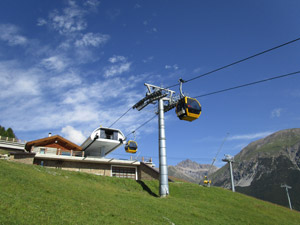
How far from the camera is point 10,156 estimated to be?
107ft

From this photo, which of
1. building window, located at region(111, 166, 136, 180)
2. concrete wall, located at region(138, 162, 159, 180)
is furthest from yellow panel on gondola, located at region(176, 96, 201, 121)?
building window, located at region(111, 166, 136, 180)

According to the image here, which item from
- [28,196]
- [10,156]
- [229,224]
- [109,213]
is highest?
[10,156]

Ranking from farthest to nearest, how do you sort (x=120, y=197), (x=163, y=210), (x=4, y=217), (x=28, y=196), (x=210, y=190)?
(x=210, y=190)
(x=120, y=197)
(x=163, y=210)
(x=28, y=196)
(x=4, y=217)

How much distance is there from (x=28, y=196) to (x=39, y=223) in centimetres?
413

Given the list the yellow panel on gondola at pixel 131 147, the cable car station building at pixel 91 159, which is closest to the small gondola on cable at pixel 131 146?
the yellow panel on gondola at pixel 131 147

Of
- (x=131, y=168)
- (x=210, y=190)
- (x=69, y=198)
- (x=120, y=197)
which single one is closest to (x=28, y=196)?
(x=69, y=198)

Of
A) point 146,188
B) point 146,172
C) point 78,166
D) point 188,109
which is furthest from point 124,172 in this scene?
point 188,109

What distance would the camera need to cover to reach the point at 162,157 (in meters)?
30.1

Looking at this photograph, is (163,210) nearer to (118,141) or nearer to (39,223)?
(39,223)

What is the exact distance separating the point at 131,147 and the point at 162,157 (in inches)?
475

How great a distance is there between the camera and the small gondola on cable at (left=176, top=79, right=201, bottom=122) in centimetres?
2503

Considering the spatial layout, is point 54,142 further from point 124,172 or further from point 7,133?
point 7,133

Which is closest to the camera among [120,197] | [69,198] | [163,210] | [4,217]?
[4,217]

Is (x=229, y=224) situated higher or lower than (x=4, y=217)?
lower
